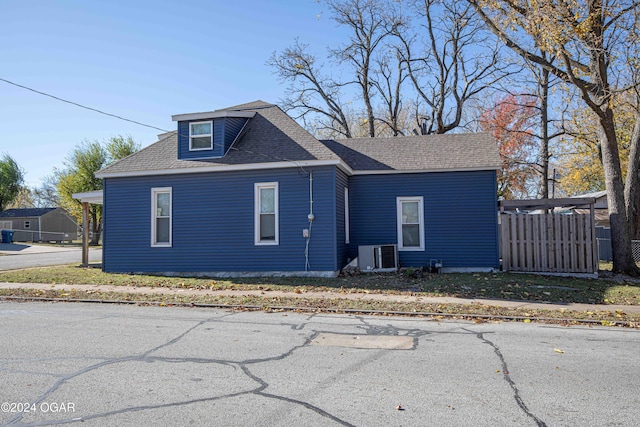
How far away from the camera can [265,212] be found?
48.6 feet

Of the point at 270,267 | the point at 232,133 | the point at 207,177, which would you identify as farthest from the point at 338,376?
the point at 232,133

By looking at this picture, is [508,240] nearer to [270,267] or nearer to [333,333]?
[270,267]

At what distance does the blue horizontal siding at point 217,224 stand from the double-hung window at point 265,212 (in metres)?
0.18

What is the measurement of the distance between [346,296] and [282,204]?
181 inches

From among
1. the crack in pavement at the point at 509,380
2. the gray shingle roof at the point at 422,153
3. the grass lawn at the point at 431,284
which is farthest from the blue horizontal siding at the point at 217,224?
the crack in pavement at the point at 509,380

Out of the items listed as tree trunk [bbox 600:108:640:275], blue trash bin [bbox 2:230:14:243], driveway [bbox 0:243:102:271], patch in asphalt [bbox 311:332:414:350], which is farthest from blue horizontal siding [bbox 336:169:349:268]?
blue trash bin [bbox 2:230:14:243]

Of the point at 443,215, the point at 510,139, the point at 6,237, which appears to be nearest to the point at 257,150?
the point at 443,215

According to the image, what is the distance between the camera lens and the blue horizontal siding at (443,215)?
15430 millimetres

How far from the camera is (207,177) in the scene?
15180 millimetres

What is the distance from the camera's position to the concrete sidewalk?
970cm

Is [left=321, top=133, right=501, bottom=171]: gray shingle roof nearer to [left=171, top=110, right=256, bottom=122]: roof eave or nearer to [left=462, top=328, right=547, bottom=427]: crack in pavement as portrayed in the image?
[left=171, top=110, right=256, bottom=122]: roof eave

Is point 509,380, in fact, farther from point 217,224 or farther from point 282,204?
point 217,224

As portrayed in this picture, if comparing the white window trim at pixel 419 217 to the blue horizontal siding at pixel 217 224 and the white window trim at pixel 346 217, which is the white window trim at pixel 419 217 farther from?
the blue horizontal siding at pixel 217 224

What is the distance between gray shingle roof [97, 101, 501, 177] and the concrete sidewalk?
178 inches
